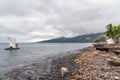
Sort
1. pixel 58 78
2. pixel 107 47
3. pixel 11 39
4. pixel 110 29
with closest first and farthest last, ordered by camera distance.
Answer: pixel 58 78
pixel 107 47
pixel 110 29
pixel 11 39

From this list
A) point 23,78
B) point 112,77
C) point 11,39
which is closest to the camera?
point 112,77

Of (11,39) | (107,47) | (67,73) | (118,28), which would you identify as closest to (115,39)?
(118,28)

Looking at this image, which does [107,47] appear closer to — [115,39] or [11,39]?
[115,39]

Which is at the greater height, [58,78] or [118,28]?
[118,28]

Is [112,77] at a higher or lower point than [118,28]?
lower

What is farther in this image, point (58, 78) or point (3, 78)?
point (3, 78)

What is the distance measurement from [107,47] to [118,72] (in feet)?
117

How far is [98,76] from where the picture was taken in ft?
80.0

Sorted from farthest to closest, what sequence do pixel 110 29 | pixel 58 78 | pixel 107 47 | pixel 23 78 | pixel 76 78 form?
1. pixel 110 29
2. pixel 107 47
3. pixel 23 78
4. pixel 58 78
5. pixel 76 78

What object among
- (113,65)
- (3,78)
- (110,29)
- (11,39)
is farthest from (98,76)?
(11,39)

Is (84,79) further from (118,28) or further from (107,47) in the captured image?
(118,28)

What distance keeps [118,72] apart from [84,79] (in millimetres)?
5392

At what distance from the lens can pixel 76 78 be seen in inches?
982

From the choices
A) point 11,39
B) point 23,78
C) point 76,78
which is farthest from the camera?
point 11,39
